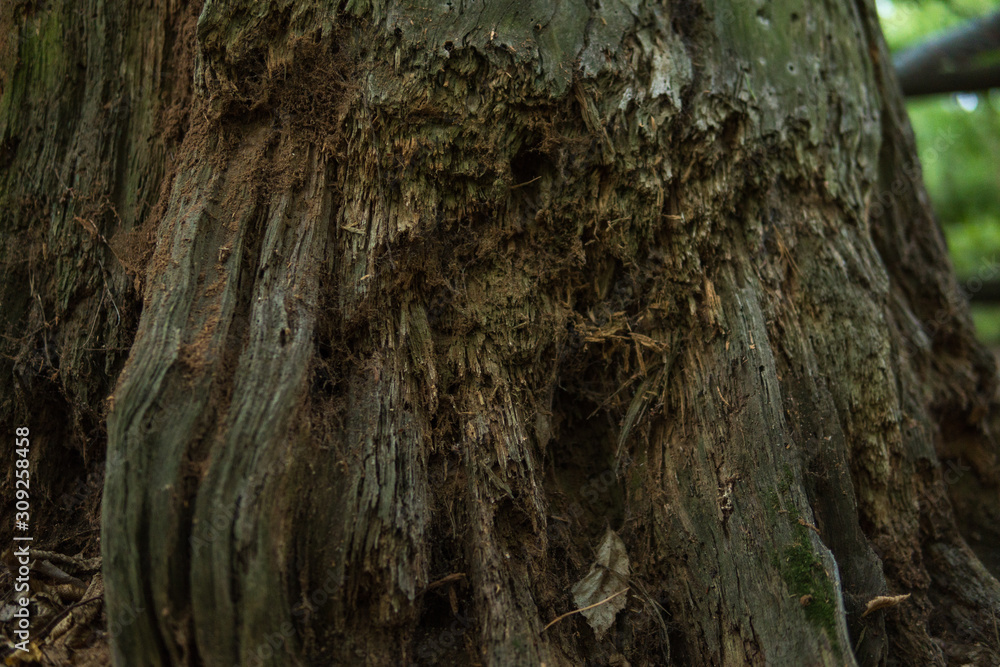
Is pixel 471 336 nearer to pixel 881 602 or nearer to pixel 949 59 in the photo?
pixel 881 602

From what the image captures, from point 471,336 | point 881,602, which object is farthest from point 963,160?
point 471,336

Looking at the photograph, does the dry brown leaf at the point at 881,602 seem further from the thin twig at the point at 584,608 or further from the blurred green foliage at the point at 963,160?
the blurred green foliage at the point at 963,160

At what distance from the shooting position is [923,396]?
3.27m

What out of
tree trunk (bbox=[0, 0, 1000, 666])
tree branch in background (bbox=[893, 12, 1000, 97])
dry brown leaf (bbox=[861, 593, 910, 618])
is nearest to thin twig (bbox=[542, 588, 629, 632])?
tree trunk (bbox=[0, 0, 1000, 666])

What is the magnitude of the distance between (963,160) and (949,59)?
107 inches

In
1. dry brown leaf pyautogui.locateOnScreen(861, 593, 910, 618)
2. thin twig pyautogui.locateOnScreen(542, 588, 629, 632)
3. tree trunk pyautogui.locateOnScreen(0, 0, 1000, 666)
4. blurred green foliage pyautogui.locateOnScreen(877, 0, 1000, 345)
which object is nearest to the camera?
tree trunk pyautogui.locateOnScreen(0, 0, 1000, 666)

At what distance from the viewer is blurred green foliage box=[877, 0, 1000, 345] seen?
25.6ft

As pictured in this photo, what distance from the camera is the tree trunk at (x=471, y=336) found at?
207 centimetres

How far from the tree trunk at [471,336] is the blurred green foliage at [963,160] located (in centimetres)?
617

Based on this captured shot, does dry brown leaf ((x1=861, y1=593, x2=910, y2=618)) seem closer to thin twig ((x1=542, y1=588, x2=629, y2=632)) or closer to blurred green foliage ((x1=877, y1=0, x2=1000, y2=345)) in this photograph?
thin twig ((x1=542, y1=588, x2=629, y2=632))

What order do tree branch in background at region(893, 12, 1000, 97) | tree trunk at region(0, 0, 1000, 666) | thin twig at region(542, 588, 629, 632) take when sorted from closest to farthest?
tree trunk at region(0, 0, 1000, 666) < thin twig at region(542, 588, 629, 632) < tree branch in background at region(893, 12, 1000, 97)

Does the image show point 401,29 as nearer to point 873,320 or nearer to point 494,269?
point 494,269

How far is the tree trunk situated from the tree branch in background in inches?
188

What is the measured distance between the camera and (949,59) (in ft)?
22.3
